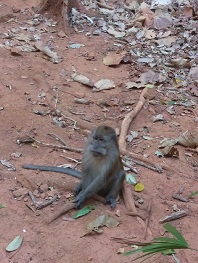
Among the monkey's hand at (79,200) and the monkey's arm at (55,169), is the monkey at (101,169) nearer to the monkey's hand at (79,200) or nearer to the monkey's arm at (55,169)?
the monkey's hand at (79,200)

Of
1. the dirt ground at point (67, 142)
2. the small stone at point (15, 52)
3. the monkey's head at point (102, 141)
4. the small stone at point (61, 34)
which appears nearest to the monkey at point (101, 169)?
the monkey's head at point (102, 141)

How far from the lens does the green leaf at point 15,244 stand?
4.16 m

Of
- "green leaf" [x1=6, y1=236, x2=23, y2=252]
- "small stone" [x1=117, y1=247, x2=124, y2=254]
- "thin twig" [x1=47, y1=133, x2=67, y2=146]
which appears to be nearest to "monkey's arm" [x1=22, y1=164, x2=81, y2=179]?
"thin twig" [x1=47, y1=133, x2=67, y2=146]

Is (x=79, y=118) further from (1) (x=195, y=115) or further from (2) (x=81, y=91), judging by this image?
(1) (x=195, y=115)

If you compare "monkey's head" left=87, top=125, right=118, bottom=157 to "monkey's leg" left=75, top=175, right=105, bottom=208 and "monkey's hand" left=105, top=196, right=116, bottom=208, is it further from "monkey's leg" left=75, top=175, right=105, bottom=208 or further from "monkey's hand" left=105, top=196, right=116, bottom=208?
"monkey's hand" left=105, top=196, right=116, bottom=208

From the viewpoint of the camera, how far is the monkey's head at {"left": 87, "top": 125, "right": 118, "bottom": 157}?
4723 millimetres

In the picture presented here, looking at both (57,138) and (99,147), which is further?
(57,138)

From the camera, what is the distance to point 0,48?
25.3 ft

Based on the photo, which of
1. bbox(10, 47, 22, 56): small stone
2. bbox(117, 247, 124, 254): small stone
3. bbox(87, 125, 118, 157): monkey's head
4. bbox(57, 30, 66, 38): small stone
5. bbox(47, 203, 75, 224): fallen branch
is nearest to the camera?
bbox(117, 247, 124, 254): small stone

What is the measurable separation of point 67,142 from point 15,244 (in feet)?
6.13

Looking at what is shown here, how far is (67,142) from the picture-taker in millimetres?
5824

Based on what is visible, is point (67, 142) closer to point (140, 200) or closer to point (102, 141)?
point (102, 141)

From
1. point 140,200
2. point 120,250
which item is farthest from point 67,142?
point 120,250

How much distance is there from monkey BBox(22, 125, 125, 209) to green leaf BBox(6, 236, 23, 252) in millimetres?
669
